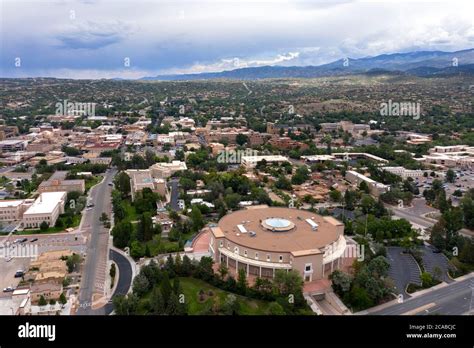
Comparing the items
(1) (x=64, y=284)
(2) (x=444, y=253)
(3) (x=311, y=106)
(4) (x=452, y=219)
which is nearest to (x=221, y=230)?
(1) (x=64, y=284)

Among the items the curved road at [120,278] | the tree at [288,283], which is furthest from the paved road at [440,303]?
the curved road at [120,278]

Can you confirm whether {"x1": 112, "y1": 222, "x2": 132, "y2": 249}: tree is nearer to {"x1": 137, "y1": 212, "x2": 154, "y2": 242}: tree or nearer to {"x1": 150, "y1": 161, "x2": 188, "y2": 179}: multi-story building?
{"x1": 137, "y1": 212, "x2": 154, "y2": 242}: tree

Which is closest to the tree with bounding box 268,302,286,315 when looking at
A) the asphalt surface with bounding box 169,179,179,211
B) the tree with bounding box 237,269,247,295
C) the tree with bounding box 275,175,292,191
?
the tree with bounding box 237,269,247,295

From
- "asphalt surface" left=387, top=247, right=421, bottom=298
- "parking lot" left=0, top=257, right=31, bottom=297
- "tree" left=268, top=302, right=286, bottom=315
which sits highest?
"tree" left=268, top=302, right=286, bottom=315

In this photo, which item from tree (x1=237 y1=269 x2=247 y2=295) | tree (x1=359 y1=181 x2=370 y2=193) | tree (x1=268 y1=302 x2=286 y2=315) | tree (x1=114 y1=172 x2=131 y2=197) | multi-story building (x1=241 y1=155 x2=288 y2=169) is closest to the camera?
tree (x1=268 y1=302 x2=286 y2=315)

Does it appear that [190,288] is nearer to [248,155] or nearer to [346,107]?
[248,155]

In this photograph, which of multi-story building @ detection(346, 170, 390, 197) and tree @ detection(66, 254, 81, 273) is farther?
multi-story building @ detection(346, 170, 390, 197)
